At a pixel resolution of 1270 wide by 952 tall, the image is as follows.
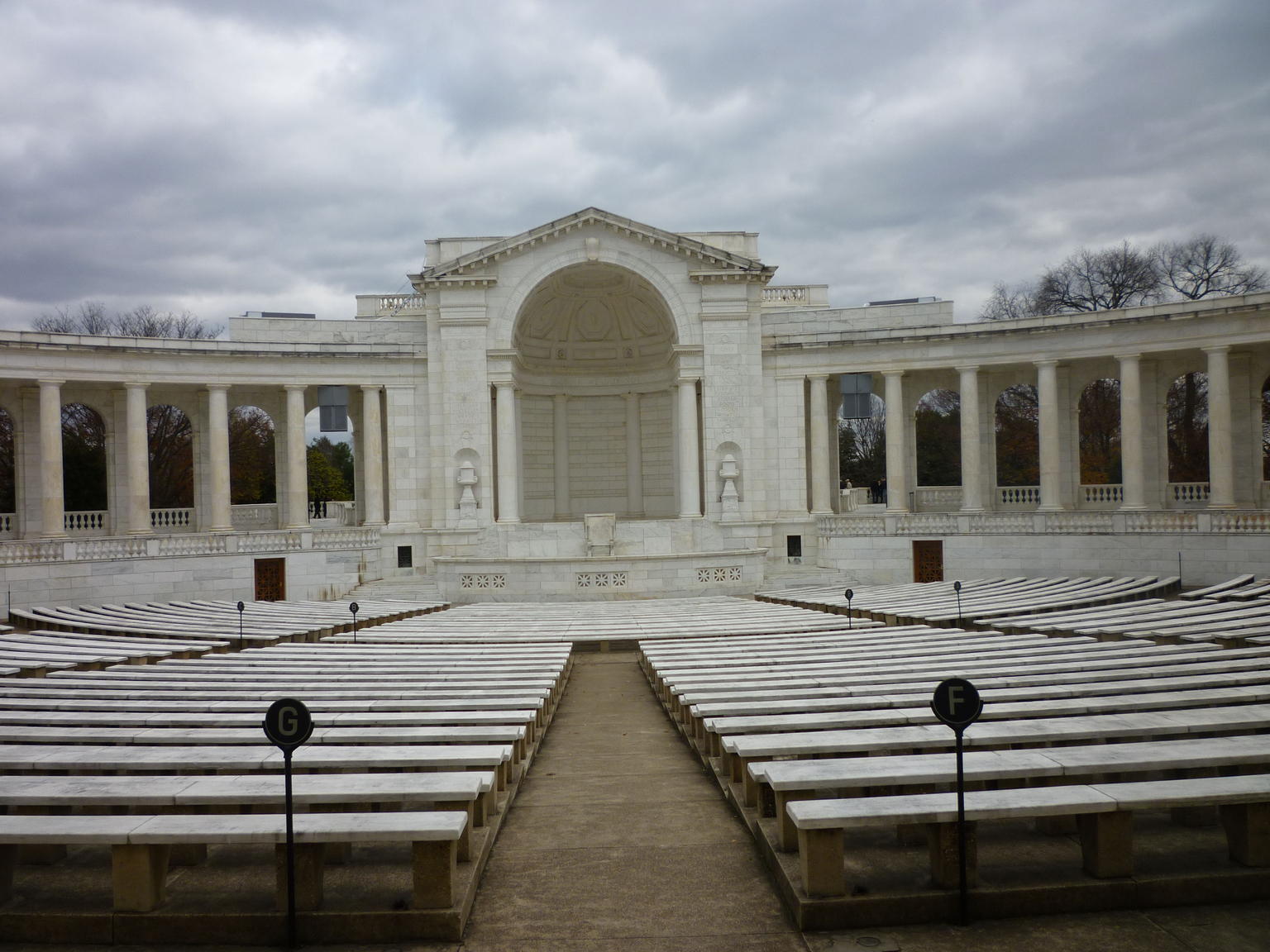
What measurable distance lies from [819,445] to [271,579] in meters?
26.5

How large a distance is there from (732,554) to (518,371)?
16328 mm

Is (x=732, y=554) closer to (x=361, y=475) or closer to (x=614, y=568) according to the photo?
(x=614, y=568)

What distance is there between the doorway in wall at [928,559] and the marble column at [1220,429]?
10.9 metres

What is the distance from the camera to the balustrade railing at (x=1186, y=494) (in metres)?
41.6

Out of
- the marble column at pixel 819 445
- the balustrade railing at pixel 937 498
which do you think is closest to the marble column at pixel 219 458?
the marble column at pixel 819 445

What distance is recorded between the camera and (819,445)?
44.2 m

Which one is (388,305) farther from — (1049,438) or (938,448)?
(938,448)

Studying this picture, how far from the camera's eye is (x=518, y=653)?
1672cm

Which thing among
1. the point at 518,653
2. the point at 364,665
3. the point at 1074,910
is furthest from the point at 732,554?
the point at 1074,910

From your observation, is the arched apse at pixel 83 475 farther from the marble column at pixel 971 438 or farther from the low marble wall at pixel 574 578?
the marble column at pixel 971 438

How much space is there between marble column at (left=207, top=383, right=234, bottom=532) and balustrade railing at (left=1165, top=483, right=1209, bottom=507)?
145ft

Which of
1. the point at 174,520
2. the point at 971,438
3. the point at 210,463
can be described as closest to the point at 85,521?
the point at 174,520

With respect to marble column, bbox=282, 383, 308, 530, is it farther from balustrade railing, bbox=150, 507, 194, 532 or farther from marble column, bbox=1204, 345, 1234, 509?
marble column, bbox=1204, 345, 1234, 509

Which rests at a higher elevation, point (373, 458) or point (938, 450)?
point (938, 450)
